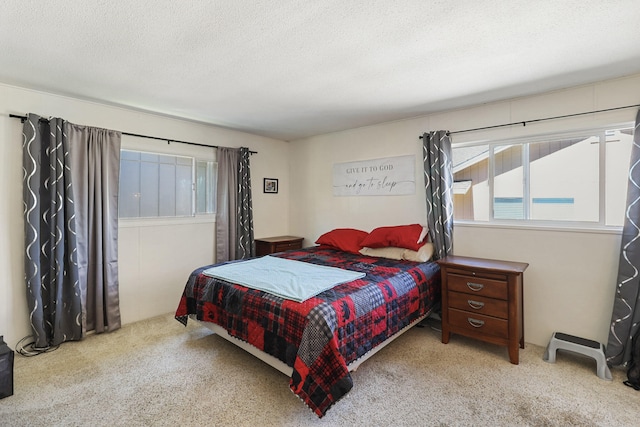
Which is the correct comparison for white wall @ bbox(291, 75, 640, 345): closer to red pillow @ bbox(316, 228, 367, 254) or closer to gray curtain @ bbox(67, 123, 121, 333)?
red pillow @ bbox(316, 228, 367, 254)

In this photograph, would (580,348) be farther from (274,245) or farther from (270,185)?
(270,185)

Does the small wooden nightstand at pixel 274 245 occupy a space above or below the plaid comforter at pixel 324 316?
above

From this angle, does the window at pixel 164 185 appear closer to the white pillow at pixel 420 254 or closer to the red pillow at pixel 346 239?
the red pillow at pixel 346 239

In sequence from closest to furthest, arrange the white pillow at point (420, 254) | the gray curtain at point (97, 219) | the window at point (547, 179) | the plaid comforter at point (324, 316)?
1. the plaid comforter at point (324, 316)
2. the window at point (547, 179)
3. the gray curtain at point (97, 219)
4. the white pillow at point (420, 254)

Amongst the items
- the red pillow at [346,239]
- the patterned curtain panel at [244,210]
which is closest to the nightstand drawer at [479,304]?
the red pillow at [346,239]

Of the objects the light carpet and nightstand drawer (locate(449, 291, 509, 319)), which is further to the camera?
nightstand drawer (locate(449, 291, 509, 319))

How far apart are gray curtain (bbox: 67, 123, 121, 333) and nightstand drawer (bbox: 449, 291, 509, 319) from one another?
3.24 metres

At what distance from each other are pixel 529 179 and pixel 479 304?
130cm

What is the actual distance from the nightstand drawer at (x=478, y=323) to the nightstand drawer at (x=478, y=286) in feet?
0.61

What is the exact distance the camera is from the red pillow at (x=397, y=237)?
10.2ft

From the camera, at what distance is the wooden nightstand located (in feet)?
7.69

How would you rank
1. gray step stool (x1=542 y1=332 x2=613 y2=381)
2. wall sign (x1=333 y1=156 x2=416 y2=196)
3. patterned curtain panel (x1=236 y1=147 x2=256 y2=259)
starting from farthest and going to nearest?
patterned curtain panel (x1=236 y1=147 x2=256 y2=259) < wall sign (x1=333 y1=156 x2=416 y2=196) < gray step stool (x1=542 y1=332 x2=613 y2=381)

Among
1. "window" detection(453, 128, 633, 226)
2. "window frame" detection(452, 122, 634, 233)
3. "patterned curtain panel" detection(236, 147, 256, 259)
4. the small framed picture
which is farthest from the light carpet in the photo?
the small framed picture

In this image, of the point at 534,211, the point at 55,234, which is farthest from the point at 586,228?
the point at 55,234
